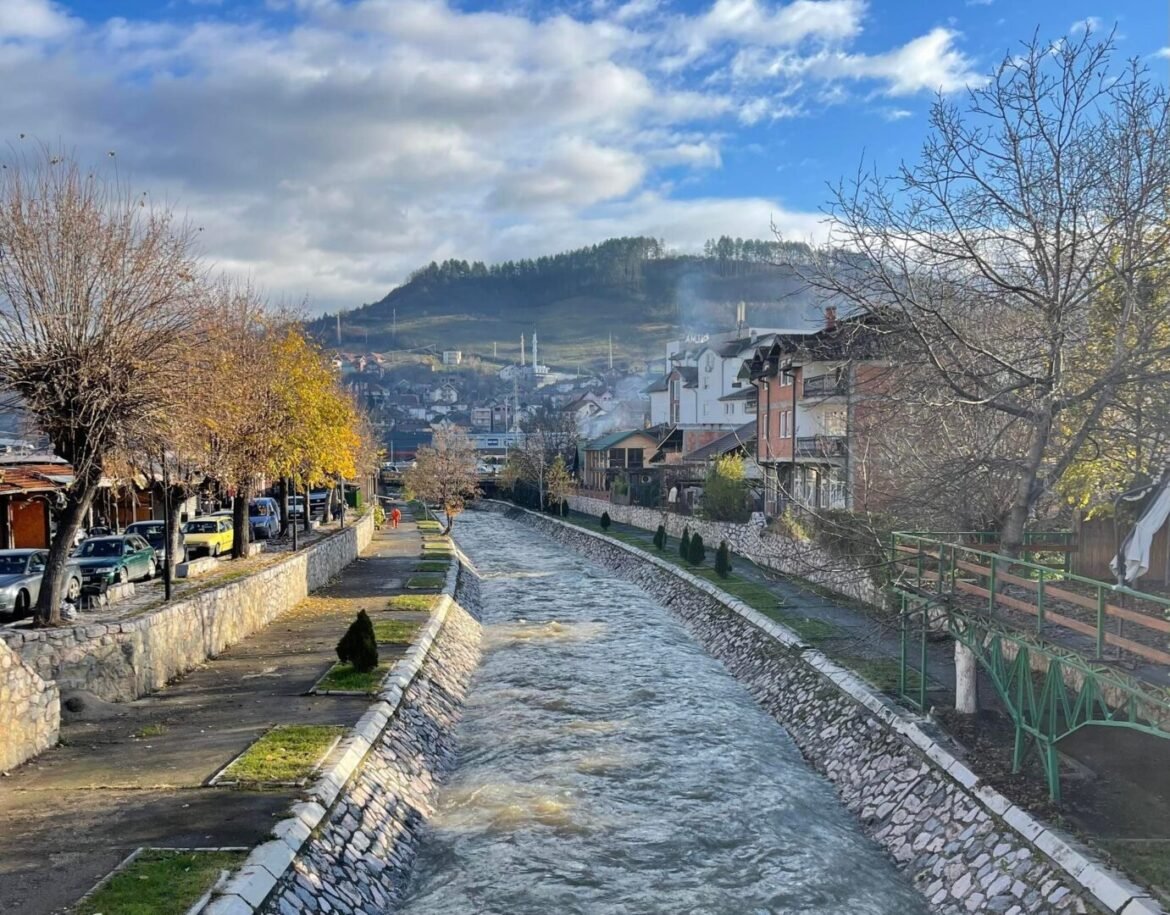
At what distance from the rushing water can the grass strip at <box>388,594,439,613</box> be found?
3.55m

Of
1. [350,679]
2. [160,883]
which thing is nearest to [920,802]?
[160,883]

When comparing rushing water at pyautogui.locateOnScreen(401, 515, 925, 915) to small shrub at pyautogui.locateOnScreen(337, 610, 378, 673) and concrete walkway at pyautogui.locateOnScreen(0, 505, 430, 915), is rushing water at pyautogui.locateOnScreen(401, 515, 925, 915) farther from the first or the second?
concrete walkway at pyautogui.locateOnScreen(0, 505, 430, 915)

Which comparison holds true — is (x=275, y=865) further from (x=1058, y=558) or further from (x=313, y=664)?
(x=1058, y=558)

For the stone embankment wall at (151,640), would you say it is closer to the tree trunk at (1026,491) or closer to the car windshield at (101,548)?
the car windshield at (101,548)

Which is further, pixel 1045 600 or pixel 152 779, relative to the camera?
pixel 1045 600

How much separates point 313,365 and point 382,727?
71.3 feet

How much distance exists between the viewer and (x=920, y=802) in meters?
12.4

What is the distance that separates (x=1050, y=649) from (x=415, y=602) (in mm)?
19988

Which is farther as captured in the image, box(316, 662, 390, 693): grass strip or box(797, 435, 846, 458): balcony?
box(797, 435, 846, 458): balcony

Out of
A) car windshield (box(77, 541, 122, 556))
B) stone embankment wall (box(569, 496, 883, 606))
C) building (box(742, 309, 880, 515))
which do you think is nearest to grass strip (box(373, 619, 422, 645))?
car windshield (box(77, 541, 122, 556))

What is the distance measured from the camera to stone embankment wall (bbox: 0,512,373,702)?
14719mm

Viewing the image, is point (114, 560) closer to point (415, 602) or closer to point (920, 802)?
point (415, 602)

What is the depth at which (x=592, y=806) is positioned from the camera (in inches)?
532

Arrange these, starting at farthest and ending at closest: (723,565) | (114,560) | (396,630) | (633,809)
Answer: (723,565)
(114,560)
(396,630)
(633,809)
